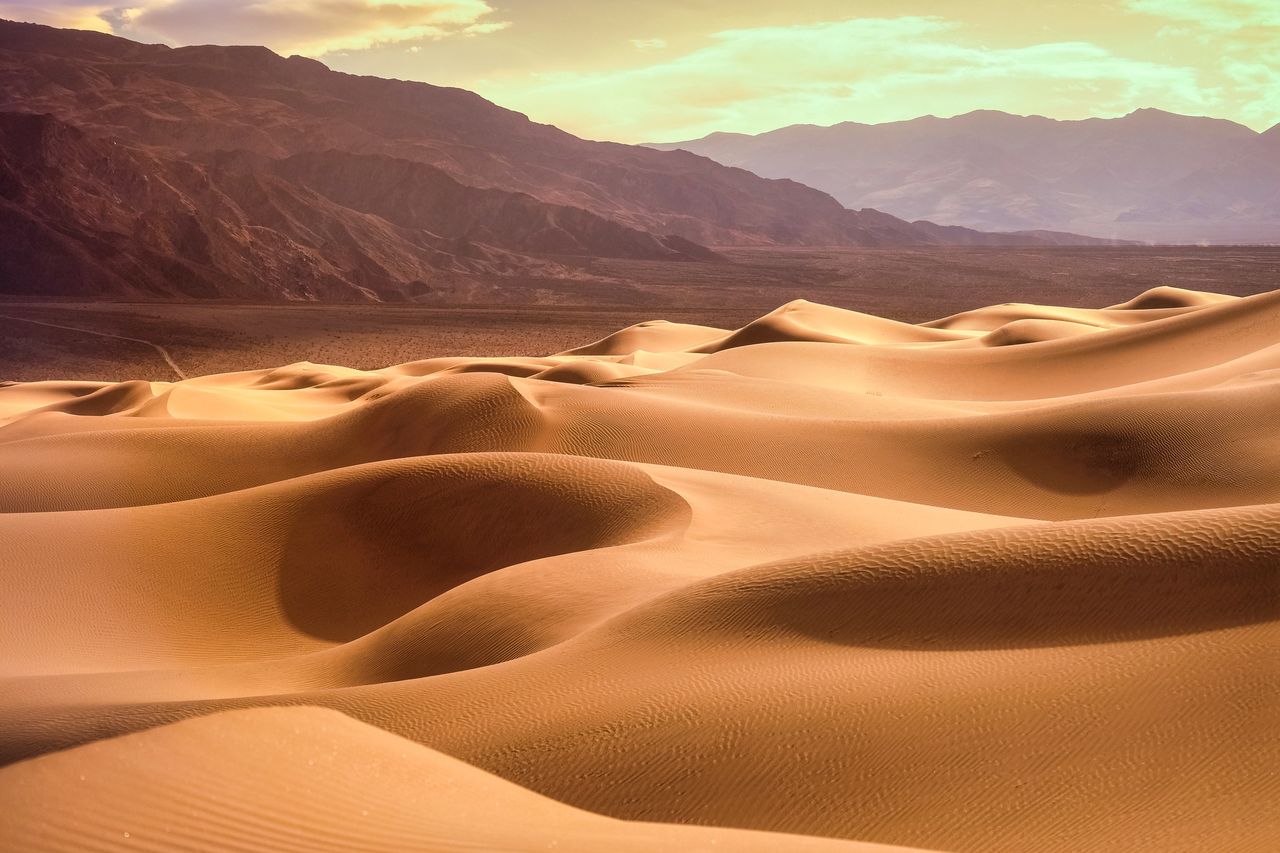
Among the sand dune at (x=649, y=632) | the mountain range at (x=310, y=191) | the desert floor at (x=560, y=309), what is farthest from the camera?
the mountain range at (x=310, y=191)

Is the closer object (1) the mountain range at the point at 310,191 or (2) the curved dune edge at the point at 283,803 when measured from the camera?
(2) the curved dune edge at the point at 283,803

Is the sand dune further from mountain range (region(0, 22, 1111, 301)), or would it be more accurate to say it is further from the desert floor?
mountain range (region(0, 22, 1111, 301))

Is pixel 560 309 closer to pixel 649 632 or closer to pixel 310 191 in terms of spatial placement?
pixel 310 191

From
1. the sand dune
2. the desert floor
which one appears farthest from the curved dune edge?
the desert floor

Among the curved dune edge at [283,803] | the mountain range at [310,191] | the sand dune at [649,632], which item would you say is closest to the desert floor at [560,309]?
the mountain range at [310,191]

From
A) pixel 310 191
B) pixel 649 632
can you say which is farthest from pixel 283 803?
pixel 310 191

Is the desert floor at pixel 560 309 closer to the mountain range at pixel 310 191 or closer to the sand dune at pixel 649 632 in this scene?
the mountain range at pixel 310 191
